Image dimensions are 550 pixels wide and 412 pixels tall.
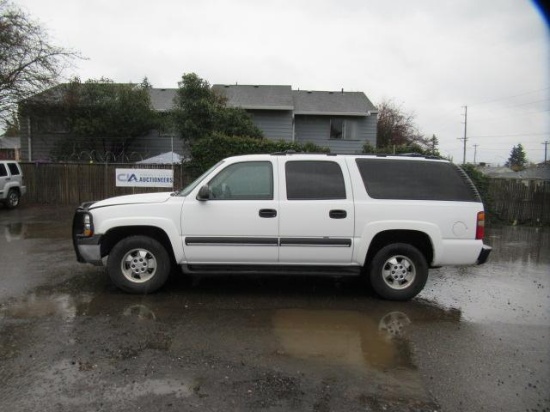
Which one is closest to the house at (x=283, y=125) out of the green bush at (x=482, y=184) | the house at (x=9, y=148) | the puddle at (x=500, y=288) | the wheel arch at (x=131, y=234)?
the green bush at (x=482, y=184)

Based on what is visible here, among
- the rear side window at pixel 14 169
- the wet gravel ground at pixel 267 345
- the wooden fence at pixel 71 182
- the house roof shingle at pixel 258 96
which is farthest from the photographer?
the house roof shingle at pixel 258 96

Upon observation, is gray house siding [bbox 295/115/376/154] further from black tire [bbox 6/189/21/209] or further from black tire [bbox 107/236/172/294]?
black tire [bbox 107/236/172/294]

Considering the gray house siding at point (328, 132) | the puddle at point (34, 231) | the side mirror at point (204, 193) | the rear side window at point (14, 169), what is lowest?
the puddle at point (34, 231)

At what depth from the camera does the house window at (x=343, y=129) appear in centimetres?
2463

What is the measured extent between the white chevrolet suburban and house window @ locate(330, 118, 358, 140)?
1900 cm

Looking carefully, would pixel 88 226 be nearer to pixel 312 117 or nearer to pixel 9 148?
pixel 312 117

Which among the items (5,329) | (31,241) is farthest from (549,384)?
(31,241)

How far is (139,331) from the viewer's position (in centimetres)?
470

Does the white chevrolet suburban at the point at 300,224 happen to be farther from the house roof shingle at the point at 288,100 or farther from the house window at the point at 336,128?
the house window at the point at 336,128

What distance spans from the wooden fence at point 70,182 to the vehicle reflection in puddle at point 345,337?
14.0m

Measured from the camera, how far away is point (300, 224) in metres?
5.68

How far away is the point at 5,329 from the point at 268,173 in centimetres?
336

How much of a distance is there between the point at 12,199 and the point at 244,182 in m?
14.0

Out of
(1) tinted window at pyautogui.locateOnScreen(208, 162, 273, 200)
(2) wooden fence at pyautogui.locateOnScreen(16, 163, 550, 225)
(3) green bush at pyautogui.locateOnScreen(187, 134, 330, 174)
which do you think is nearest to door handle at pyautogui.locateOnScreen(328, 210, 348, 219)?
(1) tinted window at pyautogui.locateOnScreen(208, 162, 273, 200)
